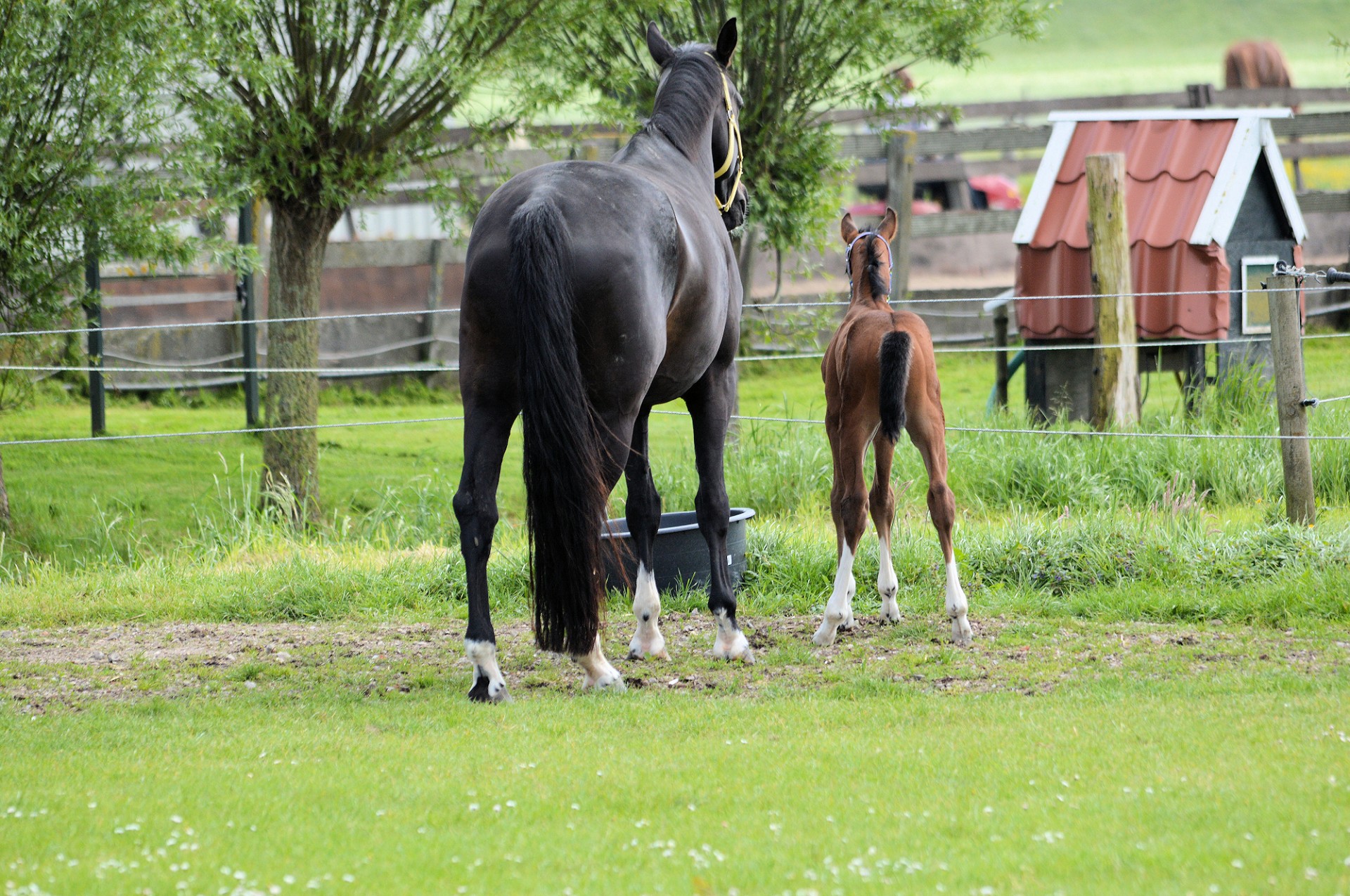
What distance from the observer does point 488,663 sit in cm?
480

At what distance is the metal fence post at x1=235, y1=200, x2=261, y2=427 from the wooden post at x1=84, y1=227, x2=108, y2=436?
1178 millimetres

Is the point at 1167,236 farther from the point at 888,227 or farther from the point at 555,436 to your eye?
the point at 555,436

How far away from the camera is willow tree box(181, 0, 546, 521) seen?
25.8ft

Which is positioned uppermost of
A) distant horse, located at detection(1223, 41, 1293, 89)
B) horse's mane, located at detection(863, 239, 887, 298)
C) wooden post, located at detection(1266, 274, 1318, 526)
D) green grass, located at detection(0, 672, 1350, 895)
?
distant horse, located at detection(1223, 41, 1293, 89)

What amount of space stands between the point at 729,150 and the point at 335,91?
319 cm

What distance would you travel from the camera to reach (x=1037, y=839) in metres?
3.10

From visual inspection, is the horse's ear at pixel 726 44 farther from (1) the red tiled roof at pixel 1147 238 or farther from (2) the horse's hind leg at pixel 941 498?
(1) the red tiled roof at pixel 1147 238

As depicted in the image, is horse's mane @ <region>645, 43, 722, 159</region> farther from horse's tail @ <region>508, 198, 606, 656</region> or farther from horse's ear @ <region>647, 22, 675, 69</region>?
horse's tail @ <region>508, 198, 606, 656</region>

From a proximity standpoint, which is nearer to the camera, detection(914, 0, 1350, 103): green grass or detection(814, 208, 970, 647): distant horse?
detection(814, 208, 970, 647): distant horse

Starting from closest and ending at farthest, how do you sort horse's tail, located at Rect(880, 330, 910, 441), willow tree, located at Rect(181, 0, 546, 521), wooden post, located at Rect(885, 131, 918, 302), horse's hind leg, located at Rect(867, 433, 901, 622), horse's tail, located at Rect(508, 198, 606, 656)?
horse's tail, located at Rect(508, 198, 606, 656) → horse's tail, located at Rect(880, 330, 910, 441) → horse's hind leg, located at Rect(867, 433, 901, 622) → willow tree, located at Rect(181, 0, 546, 521) → wooden post, located at Rect(885, 131, 918, 302)

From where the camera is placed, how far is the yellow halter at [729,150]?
249 inches

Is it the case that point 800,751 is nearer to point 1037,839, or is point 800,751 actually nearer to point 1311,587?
point 1037,839

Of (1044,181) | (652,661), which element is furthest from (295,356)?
(1044,181)

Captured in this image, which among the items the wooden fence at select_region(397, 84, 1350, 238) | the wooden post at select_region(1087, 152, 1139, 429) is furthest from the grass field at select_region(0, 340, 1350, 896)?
the wooden fence at select_region(397, 84, 1350, 238)
